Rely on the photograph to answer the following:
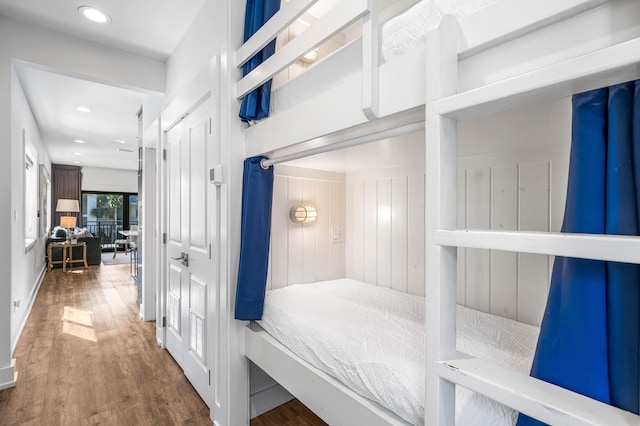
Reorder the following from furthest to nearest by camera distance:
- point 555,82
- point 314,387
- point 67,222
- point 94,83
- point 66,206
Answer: point 66,206 → point 67,222 → point 94,83 → point 314,387 → point 555,82

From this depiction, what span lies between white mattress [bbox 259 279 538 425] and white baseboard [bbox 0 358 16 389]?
201 centimetres

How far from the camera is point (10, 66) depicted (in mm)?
2250

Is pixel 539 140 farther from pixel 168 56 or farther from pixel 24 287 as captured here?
pixel 24 287

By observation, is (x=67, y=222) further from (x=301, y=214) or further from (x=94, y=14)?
(x=301, y=214)

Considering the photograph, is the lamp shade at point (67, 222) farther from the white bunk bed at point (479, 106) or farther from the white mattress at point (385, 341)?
the white bunk bed at point (479, 106)

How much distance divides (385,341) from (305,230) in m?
1.20

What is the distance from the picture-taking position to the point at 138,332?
322 centimetres

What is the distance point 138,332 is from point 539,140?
3656mm

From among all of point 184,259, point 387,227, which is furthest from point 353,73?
point 184,259

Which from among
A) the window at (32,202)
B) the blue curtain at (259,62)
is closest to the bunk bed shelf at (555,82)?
the blue curtain at (259,62)

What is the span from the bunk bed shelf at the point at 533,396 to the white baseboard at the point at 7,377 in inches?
116

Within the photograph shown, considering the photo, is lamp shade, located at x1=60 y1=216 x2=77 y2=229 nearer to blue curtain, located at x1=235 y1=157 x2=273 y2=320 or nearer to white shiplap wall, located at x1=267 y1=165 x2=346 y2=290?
white shiplap wall, located at x1=267 y1=165 x2=346 y2=290

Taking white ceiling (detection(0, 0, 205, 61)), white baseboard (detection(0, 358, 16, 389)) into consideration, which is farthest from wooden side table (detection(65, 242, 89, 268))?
white ceiling (detection(0, 0, 205, 61))

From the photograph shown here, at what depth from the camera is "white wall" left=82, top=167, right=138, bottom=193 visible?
9016mm
